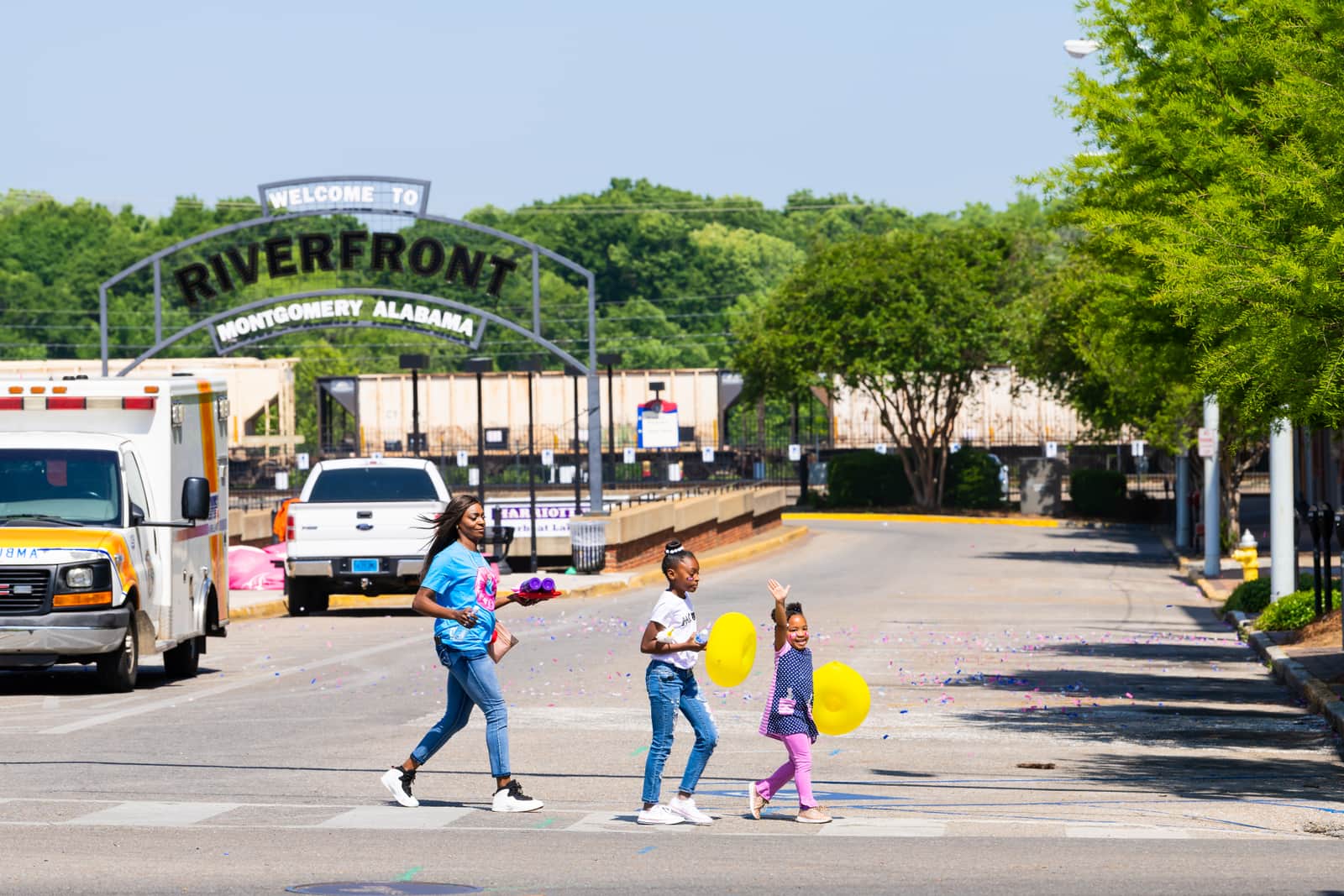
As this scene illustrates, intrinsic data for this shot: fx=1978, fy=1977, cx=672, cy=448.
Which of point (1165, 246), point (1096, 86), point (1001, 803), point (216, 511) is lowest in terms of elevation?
point (1001, 803)

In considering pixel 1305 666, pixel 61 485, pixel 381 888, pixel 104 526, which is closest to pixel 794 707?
pixel 381 888

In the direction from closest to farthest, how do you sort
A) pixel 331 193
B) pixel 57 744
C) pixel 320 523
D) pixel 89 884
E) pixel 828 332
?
pixel 89 884 → pixel 57 744 → pixel 320 523 → pixel 331 193 → pixel 828 332

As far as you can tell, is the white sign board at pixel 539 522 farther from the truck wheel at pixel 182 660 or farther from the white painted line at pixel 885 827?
the white painted line at pixel 885 827

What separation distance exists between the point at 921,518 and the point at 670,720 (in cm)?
5002

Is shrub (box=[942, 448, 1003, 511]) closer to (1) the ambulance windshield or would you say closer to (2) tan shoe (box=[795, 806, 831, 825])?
(1) the ambulance windshield

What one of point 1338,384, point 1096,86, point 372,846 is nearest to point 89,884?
point 372,846

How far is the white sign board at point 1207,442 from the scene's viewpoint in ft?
112

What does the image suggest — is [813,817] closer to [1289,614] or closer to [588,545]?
[1289,614]

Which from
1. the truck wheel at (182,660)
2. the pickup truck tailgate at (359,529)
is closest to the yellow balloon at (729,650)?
the truck wheel at (182,660)

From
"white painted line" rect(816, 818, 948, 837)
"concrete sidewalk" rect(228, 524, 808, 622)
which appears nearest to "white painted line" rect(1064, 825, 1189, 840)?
"white painted line" rect(816, 818, 948, 837)

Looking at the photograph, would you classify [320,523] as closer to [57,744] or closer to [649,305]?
[57,744]

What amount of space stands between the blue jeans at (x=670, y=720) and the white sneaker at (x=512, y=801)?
0.68 m

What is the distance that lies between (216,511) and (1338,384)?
11877 mm

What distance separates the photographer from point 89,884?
27.9ft
